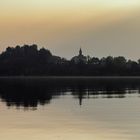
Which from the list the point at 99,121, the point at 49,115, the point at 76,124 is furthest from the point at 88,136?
the point at 49,115

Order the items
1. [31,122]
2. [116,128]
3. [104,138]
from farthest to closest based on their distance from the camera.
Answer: [31,122]
[116,128]
[104,138]

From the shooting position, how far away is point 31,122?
1517 inches

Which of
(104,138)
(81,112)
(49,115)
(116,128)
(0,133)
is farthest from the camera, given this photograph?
(81,112)

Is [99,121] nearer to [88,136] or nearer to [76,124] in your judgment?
[76,124]

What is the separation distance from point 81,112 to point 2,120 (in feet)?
33.4

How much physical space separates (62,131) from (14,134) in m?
3.11

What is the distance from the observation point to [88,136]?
31172mm

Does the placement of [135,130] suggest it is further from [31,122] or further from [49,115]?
[49,115]

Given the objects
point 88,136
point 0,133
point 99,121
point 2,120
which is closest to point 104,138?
point 88,136

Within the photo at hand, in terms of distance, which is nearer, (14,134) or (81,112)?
(14,134)

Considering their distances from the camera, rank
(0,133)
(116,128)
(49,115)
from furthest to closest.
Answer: (49,115)
(116,128)
(0,133)

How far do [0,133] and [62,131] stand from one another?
3.82 meters

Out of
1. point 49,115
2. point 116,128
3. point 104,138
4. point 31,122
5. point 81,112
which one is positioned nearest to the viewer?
point 104,138

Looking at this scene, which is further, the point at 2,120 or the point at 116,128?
the point at 2,120
